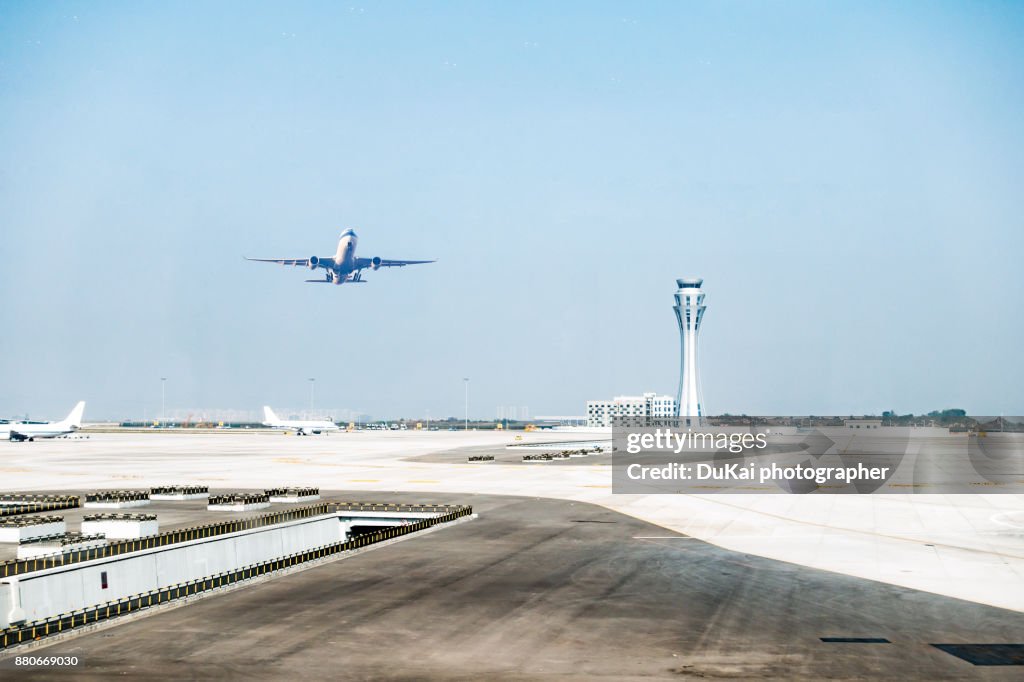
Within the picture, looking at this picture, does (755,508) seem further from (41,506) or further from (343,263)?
(343,263)

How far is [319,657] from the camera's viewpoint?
17.7 m

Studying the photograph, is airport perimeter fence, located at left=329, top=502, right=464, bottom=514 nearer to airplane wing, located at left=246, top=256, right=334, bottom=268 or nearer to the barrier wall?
the barrier wall

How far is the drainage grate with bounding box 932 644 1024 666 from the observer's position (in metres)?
17.4

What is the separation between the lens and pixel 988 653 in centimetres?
1812

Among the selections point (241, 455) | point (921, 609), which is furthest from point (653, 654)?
point (241, 455)

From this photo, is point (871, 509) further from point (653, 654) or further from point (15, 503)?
point (15, 503)

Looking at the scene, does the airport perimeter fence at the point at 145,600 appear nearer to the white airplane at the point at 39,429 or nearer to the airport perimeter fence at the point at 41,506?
the airport perimeter fence at the point at 41,506

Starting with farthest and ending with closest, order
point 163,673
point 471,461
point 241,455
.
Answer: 1. point 241,455
2. point 471,461
3. point 163,673

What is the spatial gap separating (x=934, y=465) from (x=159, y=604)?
76.7 metres

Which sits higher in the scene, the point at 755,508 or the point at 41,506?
the point at 755,508

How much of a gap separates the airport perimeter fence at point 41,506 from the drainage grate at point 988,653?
39330 mm

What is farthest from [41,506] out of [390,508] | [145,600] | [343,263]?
[343,263]

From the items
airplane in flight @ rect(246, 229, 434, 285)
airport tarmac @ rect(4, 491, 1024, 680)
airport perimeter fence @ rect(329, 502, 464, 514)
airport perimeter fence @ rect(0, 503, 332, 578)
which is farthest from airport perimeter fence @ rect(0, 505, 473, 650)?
airplane in flight @ rect(246, 229, 434, 285)

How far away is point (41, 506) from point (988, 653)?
43.7 m
